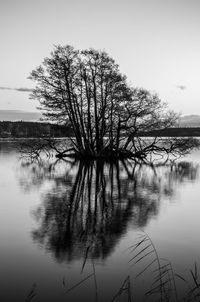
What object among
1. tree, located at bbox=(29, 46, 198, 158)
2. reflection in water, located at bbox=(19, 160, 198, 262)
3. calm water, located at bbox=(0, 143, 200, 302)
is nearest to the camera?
calm water, located at bbox=(0, 143, 200, 302)

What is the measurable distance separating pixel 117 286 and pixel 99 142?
111 ft

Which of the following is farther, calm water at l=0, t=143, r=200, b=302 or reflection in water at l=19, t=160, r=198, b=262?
reflection in water at l=19, t=160, r=198, b=262

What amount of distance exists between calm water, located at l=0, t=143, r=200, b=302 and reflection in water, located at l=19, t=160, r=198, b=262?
0.08 feet

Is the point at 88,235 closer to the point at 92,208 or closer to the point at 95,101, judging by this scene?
the point at 92,208

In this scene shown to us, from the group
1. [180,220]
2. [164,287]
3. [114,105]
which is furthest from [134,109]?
[164,287]

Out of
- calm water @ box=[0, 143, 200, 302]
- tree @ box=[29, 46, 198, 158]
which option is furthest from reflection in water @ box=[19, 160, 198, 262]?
tree @ box=[29, 46, 198, 158]

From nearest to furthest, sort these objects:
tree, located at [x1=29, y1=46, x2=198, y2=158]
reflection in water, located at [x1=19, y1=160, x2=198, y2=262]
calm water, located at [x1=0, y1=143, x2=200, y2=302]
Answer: calm water, located at [x1=0, y1=143, x2=200, y2=302]
reflection in water, located at [x1=19, y1=160, x2=198, y2=262]
tree, located at [x1=29, y1=46, x2=198, y2=158]

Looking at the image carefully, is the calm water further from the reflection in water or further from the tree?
the tree

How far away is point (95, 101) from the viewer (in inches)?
1564

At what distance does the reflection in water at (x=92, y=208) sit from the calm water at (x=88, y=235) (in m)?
0.03

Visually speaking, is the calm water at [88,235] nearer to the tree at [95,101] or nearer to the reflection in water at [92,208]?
the reflection in water at [92,208]

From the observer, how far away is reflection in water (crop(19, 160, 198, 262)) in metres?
9.93

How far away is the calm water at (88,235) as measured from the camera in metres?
7.35

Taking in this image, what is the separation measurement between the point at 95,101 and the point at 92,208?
25.7 meters
